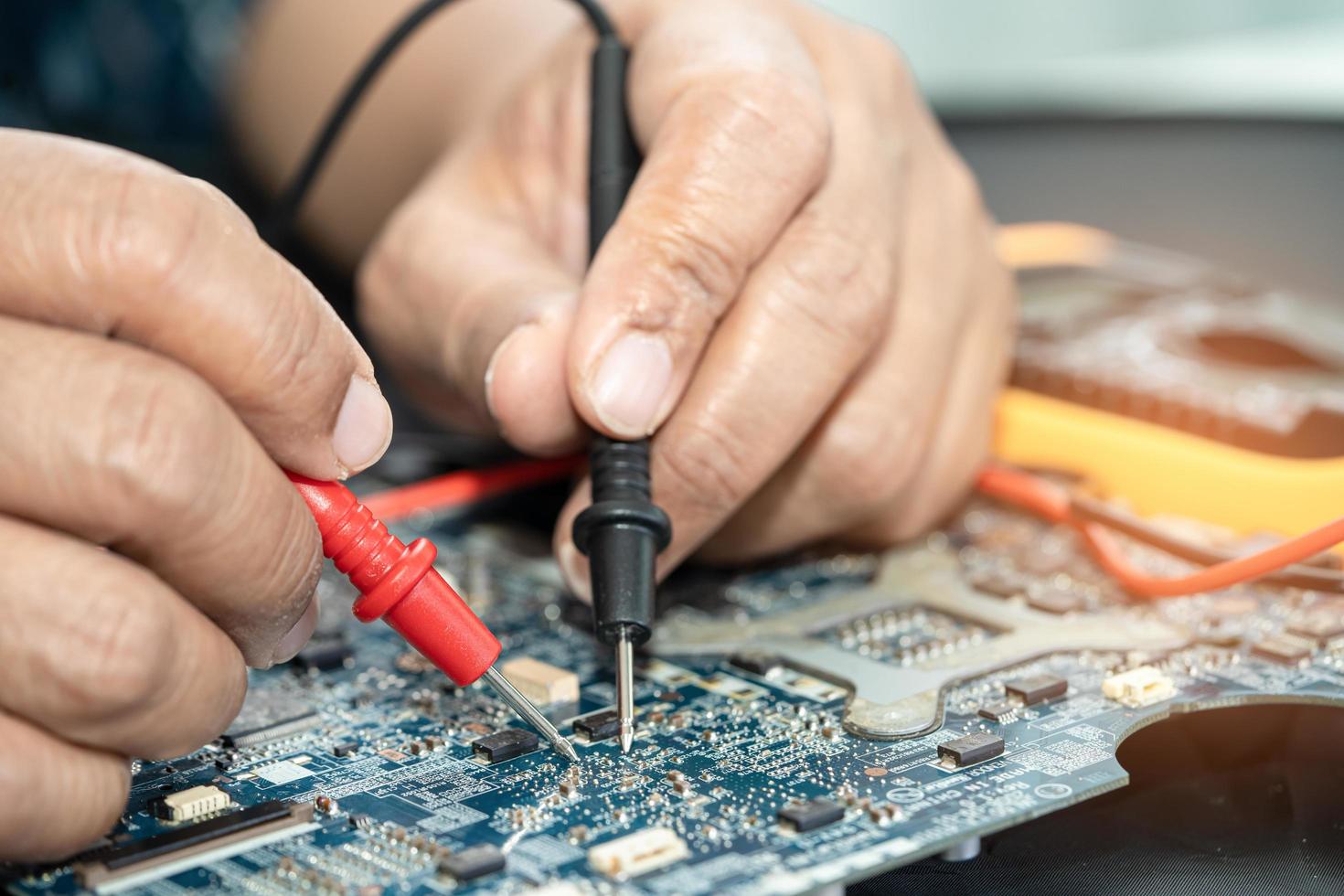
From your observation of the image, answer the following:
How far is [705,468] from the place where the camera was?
1101 millimetres

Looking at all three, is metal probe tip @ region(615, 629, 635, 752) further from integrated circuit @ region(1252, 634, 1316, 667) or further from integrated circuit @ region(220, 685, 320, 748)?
integrated circuit @ region(1252, 634, 1316, 667)

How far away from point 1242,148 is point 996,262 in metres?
0.74

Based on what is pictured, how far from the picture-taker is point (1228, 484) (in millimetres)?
1231

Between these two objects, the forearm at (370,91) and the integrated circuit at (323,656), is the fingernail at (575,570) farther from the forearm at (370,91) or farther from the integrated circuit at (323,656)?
the forearm at (370,91)

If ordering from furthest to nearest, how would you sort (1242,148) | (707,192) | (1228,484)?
(1242,148)
(1228,484)
(707,192)

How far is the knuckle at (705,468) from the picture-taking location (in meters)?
1.09

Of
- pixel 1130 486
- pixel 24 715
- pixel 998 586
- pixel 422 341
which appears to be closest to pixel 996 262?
pixel 1130 486

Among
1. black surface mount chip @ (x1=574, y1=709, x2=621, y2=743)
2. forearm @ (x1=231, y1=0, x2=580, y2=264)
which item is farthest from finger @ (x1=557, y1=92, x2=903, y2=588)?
forearm @ (x1=231, y1=0, x2=580, y2=264)

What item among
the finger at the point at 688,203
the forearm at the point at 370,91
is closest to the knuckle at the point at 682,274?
the finger at the point at 688,203

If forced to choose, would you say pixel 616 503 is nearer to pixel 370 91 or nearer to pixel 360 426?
pixel 360 426

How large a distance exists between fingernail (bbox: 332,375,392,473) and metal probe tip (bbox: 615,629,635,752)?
211mm

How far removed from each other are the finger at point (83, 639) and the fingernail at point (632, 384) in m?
0.39

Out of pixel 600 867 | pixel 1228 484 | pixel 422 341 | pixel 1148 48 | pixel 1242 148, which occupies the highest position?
pixel 1148 48

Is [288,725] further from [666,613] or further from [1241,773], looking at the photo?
[1241,773]
